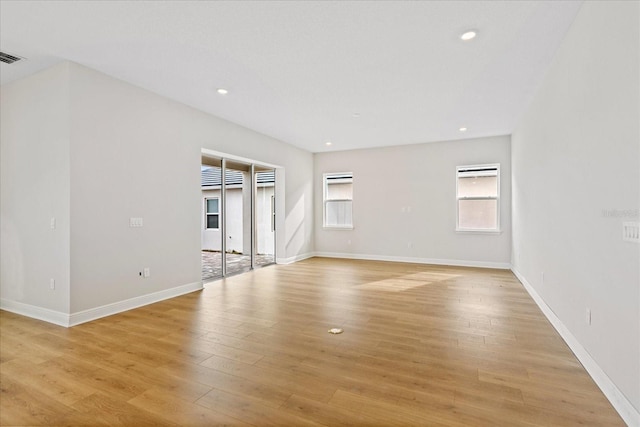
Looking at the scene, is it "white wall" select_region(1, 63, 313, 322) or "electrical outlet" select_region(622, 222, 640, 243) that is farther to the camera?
"white wall" select_region(1, 63, 313, 322)

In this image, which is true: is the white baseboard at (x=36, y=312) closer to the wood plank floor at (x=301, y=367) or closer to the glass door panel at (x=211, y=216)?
the wood plank floor at (x=301, y=367)

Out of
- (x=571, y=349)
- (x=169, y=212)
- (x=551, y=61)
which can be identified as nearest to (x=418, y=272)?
(x=571, y=349)

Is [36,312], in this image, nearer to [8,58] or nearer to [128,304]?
[128,304]

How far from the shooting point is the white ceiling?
254 cm

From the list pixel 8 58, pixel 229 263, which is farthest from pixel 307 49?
pixel 229 263

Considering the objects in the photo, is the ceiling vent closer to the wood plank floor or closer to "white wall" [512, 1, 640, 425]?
the wood plank floor

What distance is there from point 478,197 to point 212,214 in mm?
6062

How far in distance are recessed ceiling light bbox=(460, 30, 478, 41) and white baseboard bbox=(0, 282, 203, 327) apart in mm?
4630

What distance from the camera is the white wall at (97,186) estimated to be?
3449mm

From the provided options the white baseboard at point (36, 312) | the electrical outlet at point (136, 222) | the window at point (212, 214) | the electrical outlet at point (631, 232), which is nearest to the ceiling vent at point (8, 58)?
the electrical outlet at point (136, 222)

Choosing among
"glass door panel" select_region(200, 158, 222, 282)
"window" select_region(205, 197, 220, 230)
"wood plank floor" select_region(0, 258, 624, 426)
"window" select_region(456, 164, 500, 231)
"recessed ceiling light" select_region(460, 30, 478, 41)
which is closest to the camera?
"wood plank floor" select_region(0, 258, 624, 426)

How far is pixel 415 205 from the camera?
7484 mm

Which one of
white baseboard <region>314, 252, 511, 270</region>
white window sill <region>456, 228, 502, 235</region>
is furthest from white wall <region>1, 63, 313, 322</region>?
white window sill <region>456, 228, 502, 235</region>

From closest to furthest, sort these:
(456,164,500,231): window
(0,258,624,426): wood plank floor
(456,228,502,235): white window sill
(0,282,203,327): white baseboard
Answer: (0,258,624,426): wood plank floor < (0,282,203,327): white baseboard < (456,228,502,235): white window sill < (456,164,500,231): window
